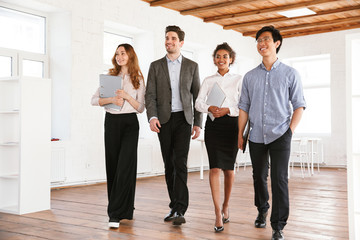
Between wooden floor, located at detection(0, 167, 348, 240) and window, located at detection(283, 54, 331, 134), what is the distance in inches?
180

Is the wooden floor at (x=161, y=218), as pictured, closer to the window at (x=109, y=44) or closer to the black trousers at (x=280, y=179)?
the black trousers at (x=280, y=179)

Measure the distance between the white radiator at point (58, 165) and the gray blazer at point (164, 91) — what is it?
277 centimetres

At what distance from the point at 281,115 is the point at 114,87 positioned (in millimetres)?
1403

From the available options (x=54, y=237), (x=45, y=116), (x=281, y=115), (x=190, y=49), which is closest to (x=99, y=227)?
(x=54, y=237)

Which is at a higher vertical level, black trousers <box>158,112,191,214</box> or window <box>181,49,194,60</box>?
window <box>181,49,194,60</box>

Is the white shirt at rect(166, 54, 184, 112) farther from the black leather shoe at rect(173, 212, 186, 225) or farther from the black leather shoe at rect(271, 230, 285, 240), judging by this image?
the black leather shoe at rect(271, 230, 285, 240)

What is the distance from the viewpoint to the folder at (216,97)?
10.9 feet

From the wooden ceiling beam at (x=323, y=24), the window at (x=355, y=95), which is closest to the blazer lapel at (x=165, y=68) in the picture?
the window at (x=355, y=95)

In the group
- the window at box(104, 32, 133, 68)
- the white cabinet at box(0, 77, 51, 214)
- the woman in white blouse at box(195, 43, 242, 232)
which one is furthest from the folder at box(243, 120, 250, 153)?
the window at box(104, 32, 133, 68)

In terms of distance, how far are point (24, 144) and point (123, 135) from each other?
1.19 metres

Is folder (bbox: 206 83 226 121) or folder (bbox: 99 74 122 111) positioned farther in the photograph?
folder (bbox: 99 74 122 111)

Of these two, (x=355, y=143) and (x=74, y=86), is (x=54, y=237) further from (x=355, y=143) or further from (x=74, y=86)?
(x=74, y=86)

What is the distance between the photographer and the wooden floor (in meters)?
3.19

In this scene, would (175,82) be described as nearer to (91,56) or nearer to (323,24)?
(91,56)
